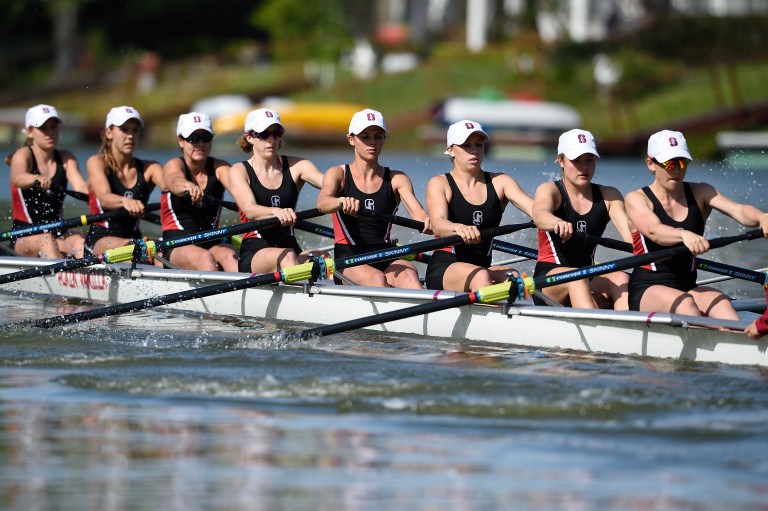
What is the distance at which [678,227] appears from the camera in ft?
28.3

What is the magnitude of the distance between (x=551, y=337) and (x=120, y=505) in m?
3.92

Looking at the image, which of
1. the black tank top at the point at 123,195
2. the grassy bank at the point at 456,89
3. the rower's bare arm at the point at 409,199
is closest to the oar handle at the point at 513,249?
the rower's bare arm at the point at 409,199

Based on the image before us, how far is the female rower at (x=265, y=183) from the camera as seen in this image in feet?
34.8

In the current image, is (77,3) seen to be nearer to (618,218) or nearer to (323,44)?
(323,44)

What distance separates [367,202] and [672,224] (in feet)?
8.18

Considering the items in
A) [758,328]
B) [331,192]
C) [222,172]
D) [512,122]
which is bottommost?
→ [758,328]

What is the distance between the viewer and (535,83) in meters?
40.3

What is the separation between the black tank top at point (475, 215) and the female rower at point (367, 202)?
0.30 m

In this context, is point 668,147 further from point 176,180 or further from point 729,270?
point 176,180

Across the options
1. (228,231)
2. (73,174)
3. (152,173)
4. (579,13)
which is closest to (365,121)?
(228,231)

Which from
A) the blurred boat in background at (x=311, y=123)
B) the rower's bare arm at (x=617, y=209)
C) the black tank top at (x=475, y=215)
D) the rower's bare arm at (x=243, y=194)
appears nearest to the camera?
the rower's bare arm at (x=617, y=209)

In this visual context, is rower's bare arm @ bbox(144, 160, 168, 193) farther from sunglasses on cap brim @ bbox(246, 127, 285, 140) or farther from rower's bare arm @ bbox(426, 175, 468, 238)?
rower's bare arm @ bbox(426, 175, 468, 238)

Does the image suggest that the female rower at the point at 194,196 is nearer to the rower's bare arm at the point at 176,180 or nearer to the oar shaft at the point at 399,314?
the rower's bare arm at the point at 176,180

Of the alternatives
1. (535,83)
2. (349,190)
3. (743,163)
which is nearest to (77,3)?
(535,83)
